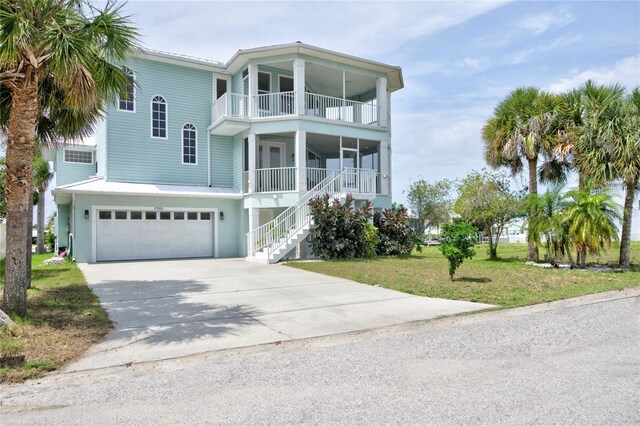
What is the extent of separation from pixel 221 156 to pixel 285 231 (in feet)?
19.6

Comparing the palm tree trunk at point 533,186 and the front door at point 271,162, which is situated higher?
the front door at point 271,162

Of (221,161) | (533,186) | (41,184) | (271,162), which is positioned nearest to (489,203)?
(533,186)

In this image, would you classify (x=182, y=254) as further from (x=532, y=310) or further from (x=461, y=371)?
(x=461, y=371)

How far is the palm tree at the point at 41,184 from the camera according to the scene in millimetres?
29844

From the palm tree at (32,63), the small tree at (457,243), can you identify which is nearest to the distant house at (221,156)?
the small tree at (457,243)

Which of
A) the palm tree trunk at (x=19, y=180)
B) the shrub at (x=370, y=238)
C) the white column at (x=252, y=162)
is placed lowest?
the shrub at (x=370, y=238)

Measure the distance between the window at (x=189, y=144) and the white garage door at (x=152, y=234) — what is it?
8.72 feet

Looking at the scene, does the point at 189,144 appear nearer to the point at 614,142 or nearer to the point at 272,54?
the point at 272,54

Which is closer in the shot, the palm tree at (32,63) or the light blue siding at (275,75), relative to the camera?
the palm tree at (32,63)

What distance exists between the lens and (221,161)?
21328 millimetres

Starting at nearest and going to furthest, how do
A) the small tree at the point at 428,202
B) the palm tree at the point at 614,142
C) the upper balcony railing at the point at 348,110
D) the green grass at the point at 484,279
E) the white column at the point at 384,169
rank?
the green grass at the point at 484,279 < the palm tree at the point at 614,142 < the white column at the point at 384,169 < the upper balcony railing at the point at 348,110 < the small tree at the point at 428,202

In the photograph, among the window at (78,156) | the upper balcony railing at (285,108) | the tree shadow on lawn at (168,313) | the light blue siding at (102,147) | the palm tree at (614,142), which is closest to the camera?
the tree shadow on lawn at (168,313)

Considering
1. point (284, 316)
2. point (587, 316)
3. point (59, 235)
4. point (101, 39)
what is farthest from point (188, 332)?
point (59, 235)

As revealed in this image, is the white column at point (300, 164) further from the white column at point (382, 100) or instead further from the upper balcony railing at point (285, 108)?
the white column at point (382, 100)
